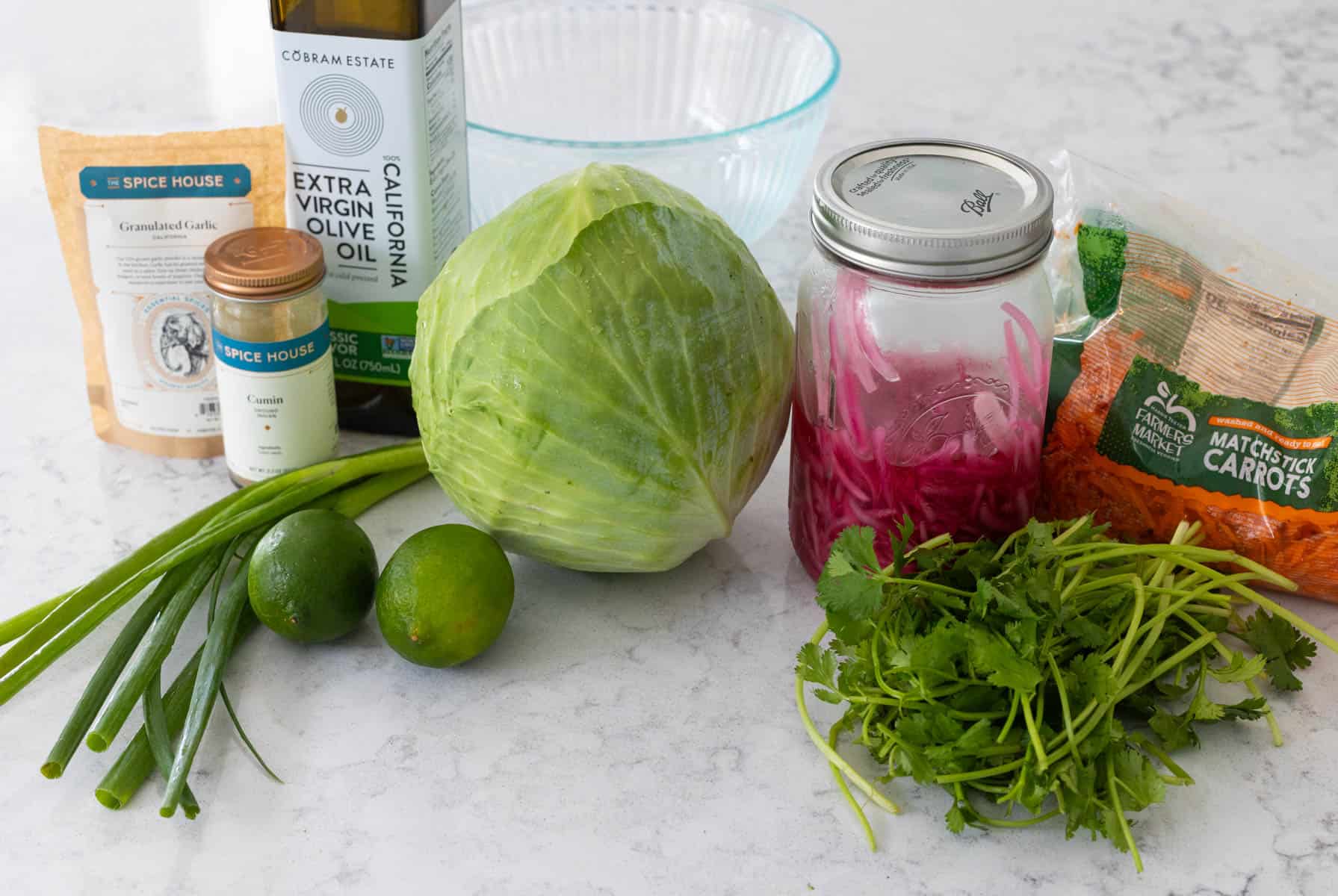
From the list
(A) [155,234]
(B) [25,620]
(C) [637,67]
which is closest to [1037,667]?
(B) [25,620]

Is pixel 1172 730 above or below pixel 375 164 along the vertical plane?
below

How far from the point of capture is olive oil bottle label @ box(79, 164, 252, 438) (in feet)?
4.15

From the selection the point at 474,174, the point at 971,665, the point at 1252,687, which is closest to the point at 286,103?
the point at 474,174

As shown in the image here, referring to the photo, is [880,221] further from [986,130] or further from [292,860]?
[986,130]

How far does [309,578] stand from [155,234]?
411mm

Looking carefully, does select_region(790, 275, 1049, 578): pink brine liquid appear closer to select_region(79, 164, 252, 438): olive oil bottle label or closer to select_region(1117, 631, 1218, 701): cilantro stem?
select_region(1117, 631, 1218, 701): cilantro stem

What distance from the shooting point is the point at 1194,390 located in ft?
3.75

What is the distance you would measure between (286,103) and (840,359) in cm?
54

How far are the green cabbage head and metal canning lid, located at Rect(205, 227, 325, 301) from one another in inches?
5.6

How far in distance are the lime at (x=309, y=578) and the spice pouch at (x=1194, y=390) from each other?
584mm

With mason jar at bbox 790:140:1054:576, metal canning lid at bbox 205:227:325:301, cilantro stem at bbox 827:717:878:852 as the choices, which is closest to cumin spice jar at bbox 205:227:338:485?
metal canning lid at bbox 205:227:325:301

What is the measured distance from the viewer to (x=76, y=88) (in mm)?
1975

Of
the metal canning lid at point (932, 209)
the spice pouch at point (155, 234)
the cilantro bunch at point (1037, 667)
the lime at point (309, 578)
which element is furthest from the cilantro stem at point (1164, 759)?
the spice pouch at point (155, 234)

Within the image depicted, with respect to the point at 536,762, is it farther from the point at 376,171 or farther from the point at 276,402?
the point at 376,171
